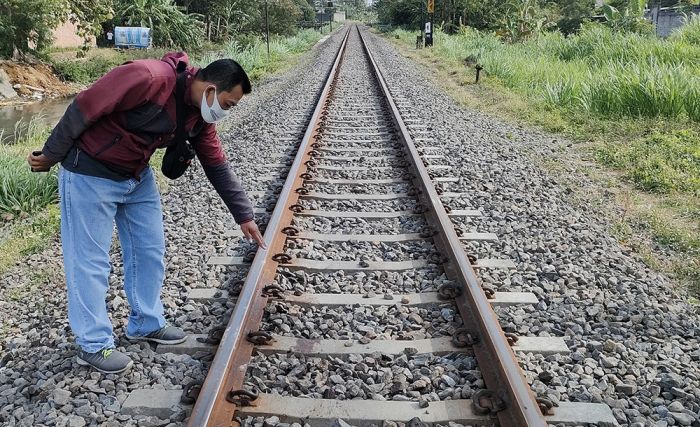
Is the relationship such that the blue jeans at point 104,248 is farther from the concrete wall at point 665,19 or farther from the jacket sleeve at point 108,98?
the concrete wall at point 665,19

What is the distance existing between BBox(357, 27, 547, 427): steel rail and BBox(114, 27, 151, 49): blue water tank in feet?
89.8

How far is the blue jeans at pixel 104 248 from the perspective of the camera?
271 centimetres

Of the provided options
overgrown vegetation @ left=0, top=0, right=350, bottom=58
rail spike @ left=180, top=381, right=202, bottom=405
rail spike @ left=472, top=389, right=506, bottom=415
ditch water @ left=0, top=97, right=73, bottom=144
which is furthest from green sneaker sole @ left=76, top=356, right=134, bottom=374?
overgrown vegetation @ left=0, top=0, right=350, bottom=58

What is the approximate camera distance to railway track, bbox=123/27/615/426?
2.60m

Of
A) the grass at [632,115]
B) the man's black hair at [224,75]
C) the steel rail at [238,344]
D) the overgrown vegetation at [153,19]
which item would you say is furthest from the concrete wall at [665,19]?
the man's black hair at [224,75]

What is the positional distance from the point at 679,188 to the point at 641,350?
3.38m

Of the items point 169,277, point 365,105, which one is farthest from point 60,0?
point 169,277

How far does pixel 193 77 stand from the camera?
2.66m

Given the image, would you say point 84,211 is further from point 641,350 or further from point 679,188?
point 679,188

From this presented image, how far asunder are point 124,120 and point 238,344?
1.16 meters

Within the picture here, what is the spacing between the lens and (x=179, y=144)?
2736 mm

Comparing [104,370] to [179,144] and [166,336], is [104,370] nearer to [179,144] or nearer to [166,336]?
[166,336]

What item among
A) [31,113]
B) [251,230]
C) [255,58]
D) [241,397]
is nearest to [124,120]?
[251,230]

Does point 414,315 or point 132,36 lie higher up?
point 132,36
